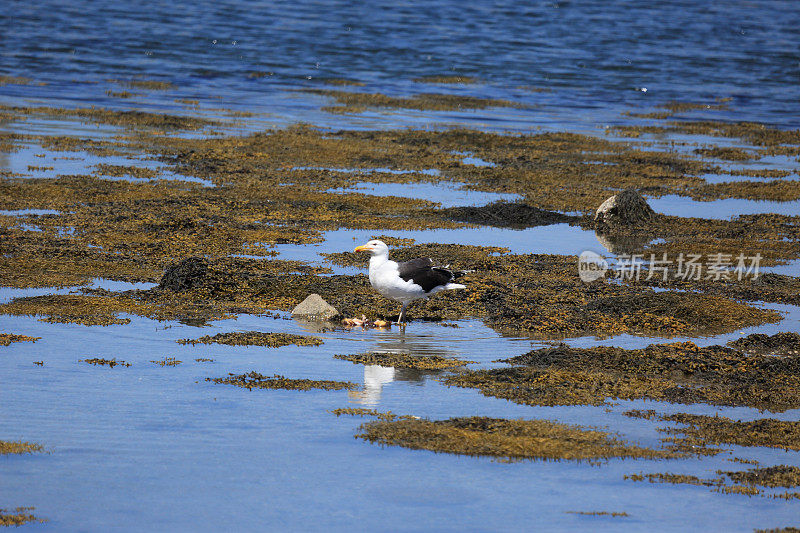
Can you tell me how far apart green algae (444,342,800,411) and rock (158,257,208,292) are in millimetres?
4191

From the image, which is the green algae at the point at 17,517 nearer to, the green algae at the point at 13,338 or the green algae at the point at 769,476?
the green algae at the point at 13,338

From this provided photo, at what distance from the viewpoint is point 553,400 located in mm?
9695

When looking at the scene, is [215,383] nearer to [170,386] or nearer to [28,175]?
[170,386]

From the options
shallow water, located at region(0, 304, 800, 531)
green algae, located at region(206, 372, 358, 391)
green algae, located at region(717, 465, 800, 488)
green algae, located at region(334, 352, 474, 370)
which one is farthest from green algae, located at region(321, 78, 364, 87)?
green algae, located at region(717, 465, 800, 488)

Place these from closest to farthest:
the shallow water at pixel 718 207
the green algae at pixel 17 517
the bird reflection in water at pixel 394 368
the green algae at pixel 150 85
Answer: the green algae at pixel 17 517, the bird reflection in water at pixel 394 368, the shallow water at pixel 718 207, the green algae at pixel 150 85

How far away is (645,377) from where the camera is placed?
10508 millimetres

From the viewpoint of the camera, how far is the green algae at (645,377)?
9.88 metres

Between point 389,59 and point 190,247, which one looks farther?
point 389,59

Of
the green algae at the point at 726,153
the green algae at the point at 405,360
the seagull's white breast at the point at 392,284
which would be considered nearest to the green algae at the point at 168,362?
the green algae at the point at 405,360

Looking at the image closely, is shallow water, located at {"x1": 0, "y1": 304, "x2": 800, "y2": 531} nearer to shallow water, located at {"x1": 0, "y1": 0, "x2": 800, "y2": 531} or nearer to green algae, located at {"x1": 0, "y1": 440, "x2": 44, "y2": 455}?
shallow water, located at {"x1": 0, "y1": 0, "x2": 800, "y2": 531}

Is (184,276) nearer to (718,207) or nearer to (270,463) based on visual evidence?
(270,463)

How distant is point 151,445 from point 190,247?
7.65m

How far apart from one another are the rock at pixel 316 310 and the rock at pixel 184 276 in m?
1.47

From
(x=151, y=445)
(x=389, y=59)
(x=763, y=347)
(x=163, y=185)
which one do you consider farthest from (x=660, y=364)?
(x=389, y=59)
